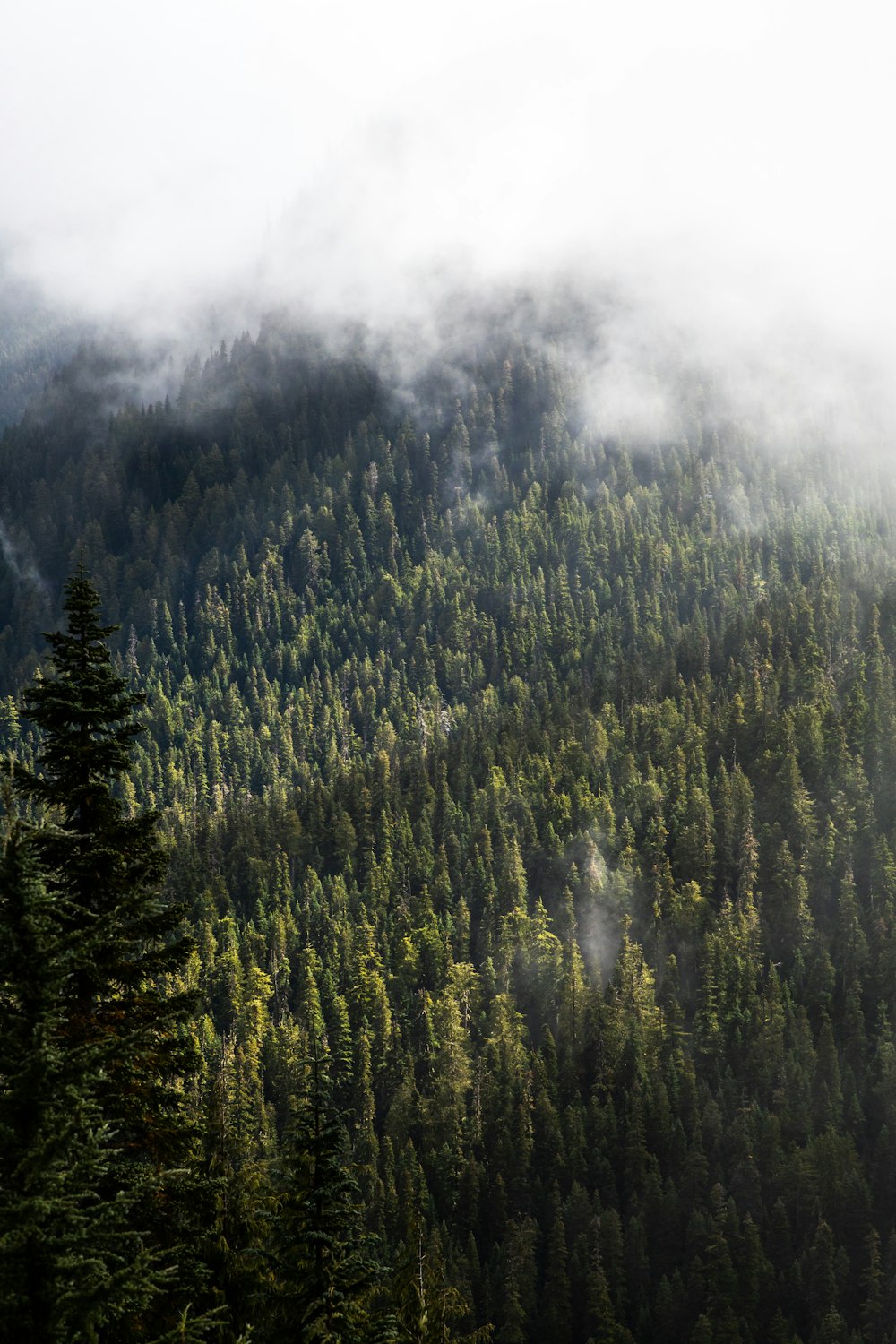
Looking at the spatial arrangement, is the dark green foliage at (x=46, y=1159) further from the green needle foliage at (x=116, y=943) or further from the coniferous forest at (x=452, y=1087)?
the green needle foliage at (x=116, y=943)

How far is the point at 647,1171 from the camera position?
146 metres

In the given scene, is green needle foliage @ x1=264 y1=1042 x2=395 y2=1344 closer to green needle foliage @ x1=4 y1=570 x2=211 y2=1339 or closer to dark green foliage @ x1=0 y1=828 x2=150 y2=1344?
green needle foliage @ x1=4 y1=570 x2=211 y2=1339

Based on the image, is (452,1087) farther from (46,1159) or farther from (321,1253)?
(46,1159)

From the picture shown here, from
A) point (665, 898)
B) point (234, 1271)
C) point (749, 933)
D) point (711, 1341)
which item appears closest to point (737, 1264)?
point (711, 1341)

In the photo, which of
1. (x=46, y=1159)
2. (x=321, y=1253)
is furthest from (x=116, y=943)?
(x=321, y=1253)

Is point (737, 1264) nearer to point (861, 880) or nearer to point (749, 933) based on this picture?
point (749, 933)

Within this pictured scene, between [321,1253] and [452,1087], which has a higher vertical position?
[452,1087]

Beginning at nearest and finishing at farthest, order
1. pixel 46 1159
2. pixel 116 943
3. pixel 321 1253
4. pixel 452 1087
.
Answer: pixel 46 1159
pixel 116 943
pixel 321 1253
pixel 452 1087

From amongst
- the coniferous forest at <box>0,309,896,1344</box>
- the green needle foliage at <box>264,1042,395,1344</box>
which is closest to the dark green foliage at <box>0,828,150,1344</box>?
the coniferous forest at <box>0,309,896,1344</box>

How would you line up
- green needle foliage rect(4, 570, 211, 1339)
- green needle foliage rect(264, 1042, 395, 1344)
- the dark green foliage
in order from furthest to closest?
green needle foliage rect(264, 1042, 395, 1344), green needle foliage rect(4, 570, 211, 1339), the dark green foliage

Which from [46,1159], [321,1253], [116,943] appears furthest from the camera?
[321,1253]

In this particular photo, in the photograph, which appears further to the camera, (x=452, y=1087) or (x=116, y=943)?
(x=452, y=1087)

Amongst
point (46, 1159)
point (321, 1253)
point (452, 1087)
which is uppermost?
point (452, 1087)

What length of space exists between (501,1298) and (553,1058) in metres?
35.9
